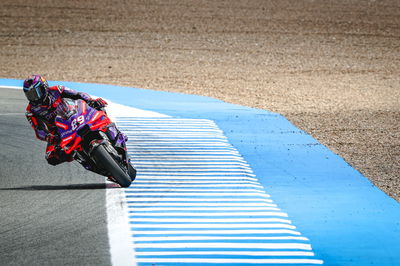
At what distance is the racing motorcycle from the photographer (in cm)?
905

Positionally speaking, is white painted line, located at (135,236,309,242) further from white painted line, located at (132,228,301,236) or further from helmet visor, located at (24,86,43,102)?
helmet visor, located at (24,86,43,102)

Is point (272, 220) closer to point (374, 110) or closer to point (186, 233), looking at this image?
point (186, 233)

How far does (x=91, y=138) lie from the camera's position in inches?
365

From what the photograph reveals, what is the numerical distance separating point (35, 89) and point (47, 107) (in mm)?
306

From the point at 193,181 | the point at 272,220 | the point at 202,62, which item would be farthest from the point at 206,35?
the point at 272,220

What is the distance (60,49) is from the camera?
27.2 metres

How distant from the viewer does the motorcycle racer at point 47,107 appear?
29.8 ft

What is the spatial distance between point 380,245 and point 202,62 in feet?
58.3

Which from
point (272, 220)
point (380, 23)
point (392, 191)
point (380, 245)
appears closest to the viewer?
point (380, 245)

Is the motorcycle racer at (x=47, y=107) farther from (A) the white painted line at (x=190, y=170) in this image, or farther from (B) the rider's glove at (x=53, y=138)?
(A) the white painted line at (x=190, y=170)

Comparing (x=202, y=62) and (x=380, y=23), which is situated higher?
(x=380, y=23)

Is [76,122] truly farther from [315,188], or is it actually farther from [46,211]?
[315,188]

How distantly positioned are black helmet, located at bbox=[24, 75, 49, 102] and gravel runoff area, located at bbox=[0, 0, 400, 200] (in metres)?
5.10

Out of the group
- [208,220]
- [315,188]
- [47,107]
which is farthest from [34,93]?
[315,188]
